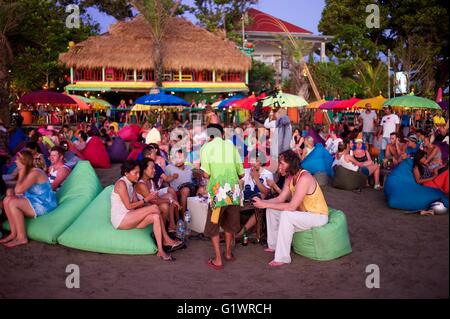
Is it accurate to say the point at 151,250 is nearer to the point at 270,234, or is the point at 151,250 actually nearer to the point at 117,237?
the point at 117,237

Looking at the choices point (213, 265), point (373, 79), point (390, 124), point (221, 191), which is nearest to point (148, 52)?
point (373, 79)

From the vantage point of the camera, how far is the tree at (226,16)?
105 feet

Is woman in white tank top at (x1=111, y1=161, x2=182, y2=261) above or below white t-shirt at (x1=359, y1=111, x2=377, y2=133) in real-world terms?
Answer: below

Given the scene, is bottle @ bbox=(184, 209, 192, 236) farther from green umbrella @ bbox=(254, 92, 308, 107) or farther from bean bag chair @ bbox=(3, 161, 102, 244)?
green umbrella @ bbox=(254, 92, 308, 107)

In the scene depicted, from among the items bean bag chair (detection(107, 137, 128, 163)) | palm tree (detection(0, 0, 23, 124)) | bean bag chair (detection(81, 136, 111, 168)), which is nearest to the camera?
bean bag chair (detection(81, 136, 111, 168))

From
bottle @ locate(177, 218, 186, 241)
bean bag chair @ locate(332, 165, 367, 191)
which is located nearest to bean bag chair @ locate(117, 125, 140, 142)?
bean bag chair @ locate(332, 165, 367, 191)

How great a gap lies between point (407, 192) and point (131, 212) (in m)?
4.18

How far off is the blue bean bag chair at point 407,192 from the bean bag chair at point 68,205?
440 cm

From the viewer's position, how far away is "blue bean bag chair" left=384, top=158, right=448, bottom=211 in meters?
7.16

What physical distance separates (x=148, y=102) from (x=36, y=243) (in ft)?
38.2

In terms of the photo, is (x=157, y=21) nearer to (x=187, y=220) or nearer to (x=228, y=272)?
(x=187, y=220)

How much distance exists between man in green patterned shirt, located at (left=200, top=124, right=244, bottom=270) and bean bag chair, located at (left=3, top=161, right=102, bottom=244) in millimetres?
1867

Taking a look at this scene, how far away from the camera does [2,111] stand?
1528cm
